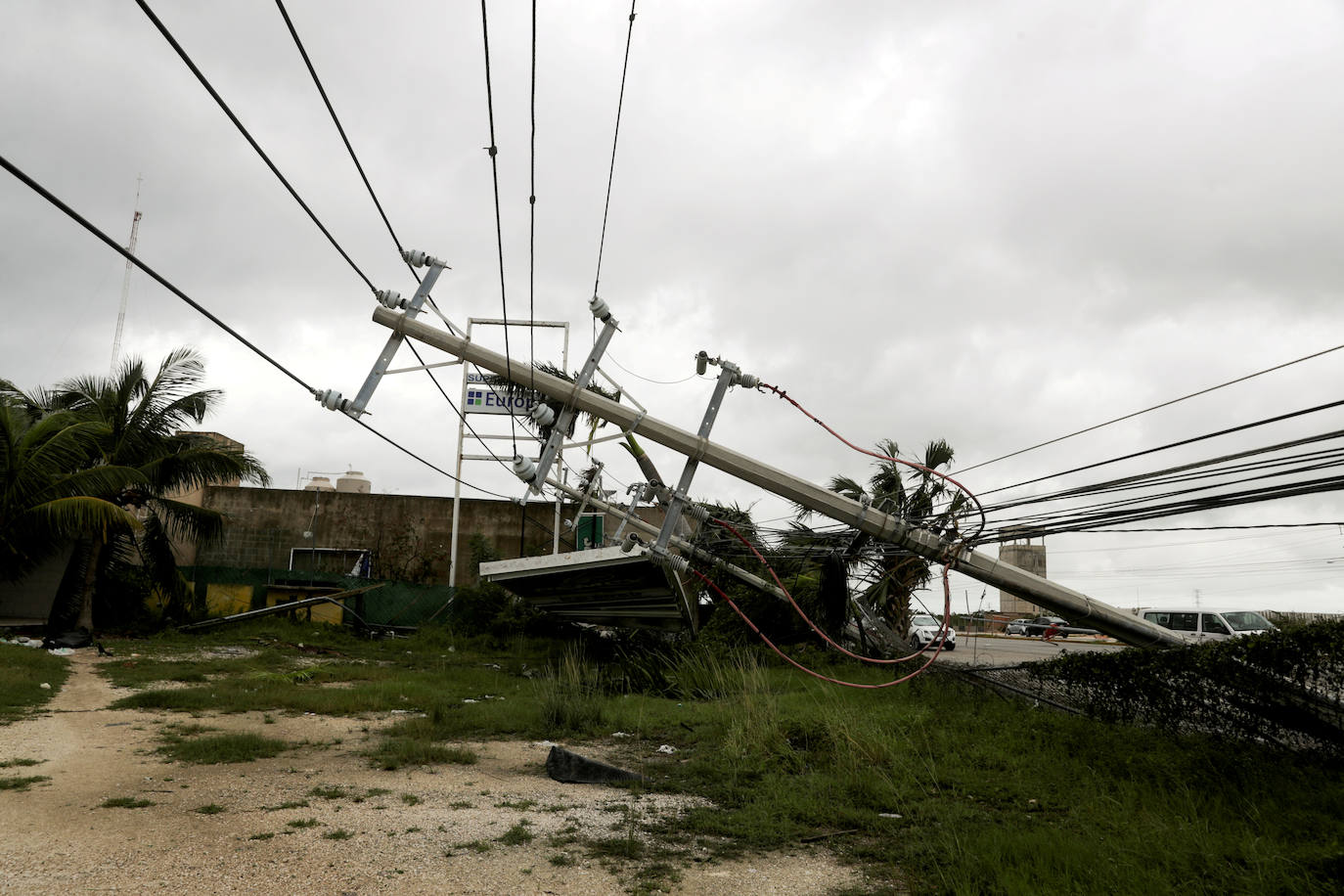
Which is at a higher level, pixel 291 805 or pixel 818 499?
pixel 818 499

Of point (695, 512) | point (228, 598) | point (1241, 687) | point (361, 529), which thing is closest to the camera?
point (1241, 687)

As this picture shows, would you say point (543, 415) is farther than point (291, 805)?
Yes

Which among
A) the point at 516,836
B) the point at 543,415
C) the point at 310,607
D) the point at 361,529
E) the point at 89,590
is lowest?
the point at 516,836

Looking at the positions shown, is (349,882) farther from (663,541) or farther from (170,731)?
(663,541)

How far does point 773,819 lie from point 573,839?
62.3 inches

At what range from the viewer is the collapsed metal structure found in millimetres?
10867

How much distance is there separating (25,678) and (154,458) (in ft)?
28.5

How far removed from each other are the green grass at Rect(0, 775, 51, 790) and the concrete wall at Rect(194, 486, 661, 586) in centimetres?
1924

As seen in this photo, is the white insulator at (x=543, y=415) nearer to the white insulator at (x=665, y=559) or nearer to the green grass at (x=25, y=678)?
the white insulator at (x=665, y=559)

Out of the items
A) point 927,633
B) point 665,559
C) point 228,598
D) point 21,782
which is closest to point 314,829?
point 21,782

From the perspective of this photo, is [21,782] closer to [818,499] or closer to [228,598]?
[818,499]

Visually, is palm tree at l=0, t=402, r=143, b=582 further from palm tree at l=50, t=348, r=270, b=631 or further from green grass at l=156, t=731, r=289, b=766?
green grass at l=156, t=731, r=289, b=766

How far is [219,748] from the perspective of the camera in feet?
27.5

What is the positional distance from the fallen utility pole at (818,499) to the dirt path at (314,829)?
4.67 m
